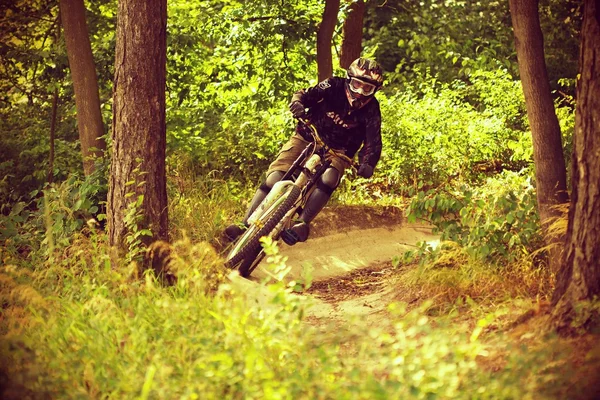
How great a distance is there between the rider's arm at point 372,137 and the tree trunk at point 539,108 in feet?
5.63

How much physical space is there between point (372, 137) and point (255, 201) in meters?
1.40

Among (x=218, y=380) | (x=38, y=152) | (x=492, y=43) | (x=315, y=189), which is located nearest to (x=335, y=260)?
(x=315, y=189)

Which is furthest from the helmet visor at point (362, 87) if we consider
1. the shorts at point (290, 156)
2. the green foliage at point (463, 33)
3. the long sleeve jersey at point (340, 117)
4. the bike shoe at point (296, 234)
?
the green foliage at point (463, 33)

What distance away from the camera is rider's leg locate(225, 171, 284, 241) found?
7797 millimetres

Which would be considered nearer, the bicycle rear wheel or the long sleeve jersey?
the bicycle rear wheel

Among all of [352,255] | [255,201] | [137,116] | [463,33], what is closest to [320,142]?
[255,201]

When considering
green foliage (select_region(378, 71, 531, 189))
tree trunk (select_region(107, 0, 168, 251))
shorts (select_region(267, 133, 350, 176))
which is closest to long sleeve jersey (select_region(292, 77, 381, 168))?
shorts (select_region(267, 133, 350, 176))

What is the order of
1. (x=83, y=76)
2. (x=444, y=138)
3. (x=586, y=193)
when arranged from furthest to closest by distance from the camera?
(x=444, y=138), (x=83, y=76), (x=586, y=193)

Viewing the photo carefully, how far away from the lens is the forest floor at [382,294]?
452 centimetres

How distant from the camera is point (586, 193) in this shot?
5043mm

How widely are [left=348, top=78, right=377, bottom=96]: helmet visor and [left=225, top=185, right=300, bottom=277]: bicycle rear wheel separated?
1.19 metres

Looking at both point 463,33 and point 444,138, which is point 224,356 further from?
point 463,33

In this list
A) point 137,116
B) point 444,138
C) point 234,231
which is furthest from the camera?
point 444,138

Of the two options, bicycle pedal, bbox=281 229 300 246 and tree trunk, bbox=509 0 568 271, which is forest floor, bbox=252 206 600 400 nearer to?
bicycle pedal, bbox=281 229 300 246
